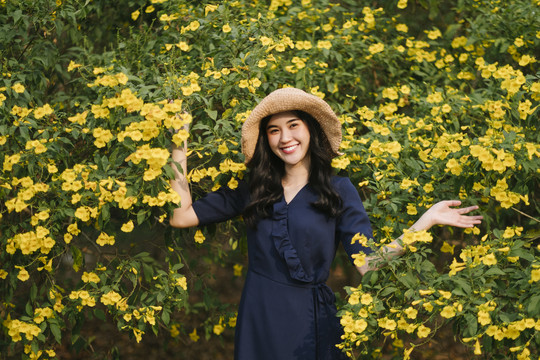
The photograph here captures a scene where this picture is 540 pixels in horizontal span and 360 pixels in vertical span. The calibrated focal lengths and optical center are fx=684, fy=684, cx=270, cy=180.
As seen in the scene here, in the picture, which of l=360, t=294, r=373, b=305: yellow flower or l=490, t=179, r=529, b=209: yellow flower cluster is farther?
l=490, t=179, r=529, b=209: yellow flower cluster

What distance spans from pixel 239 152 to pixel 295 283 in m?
0.58

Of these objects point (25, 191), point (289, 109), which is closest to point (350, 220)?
point (289, 109)

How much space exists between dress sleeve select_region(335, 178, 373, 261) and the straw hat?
17 centimetres

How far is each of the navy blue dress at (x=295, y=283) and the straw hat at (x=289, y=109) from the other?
8.3 inches

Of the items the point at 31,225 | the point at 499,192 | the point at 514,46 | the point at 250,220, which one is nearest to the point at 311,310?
the point at 250,220

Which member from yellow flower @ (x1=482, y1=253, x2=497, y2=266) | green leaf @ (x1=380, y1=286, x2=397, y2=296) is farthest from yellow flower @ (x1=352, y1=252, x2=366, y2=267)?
yellow flower @ (x1=482, y1=253, x2=497, y2=266)

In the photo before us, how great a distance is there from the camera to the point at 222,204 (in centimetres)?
252

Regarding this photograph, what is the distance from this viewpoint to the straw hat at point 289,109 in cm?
238

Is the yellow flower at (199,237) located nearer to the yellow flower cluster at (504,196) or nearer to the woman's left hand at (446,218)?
the woman's left hand at (446,218)

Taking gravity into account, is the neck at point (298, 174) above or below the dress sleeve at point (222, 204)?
above

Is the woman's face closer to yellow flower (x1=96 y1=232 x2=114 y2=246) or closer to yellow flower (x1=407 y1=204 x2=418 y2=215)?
yellow flower (x1=407 y1=204 x2=418 y2=215)

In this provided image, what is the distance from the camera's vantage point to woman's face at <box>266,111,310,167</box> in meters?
2.39

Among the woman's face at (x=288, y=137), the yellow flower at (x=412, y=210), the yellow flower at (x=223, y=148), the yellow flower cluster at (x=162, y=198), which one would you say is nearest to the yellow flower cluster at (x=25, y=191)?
the yellow flower cluster at (x=162, y=198)

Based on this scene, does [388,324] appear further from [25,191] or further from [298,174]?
[25,191]
